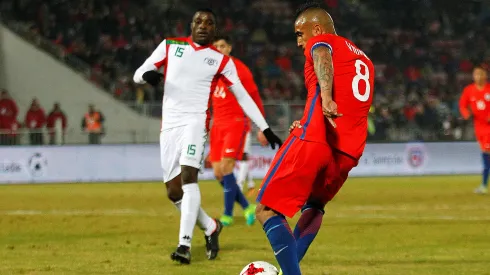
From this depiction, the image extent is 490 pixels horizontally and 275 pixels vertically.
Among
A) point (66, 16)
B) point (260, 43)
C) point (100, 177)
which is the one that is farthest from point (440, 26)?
point (100, 177)

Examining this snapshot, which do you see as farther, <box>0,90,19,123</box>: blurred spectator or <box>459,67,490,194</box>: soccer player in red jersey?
<box>0,90,19,123</box>: blurred spectator

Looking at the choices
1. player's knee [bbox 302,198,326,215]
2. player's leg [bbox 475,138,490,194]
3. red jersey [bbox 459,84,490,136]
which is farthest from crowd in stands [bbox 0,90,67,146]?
player's knee [bbox 302,198,326,215]

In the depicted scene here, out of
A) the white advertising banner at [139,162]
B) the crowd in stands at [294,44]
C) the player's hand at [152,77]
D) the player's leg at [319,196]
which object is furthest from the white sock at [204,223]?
the crowd in stands at [294,44]

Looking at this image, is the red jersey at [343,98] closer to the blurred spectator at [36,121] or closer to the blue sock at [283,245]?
the blue sock at [283,245]

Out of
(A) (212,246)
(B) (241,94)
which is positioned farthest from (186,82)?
(A) (212,246)

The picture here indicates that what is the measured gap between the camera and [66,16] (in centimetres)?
2942

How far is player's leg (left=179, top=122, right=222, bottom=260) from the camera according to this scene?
802 centimetres

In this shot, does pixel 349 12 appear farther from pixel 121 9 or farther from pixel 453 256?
pixel 453 256

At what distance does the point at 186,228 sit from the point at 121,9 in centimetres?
2401

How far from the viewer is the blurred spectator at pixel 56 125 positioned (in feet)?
73.9

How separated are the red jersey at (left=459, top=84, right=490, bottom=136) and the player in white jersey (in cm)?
1032

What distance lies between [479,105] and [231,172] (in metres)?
8.03

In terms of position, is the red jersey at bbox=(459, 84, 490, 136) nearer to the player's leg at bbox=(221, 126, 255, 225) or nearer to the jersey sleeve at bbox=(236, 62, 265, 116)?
the player's leg at bbox=(221, 126, 255, 225)

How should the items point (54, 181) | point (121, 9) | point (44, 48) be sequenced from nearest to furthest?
point (54, 181), point (44, 48), point (121, 9)
